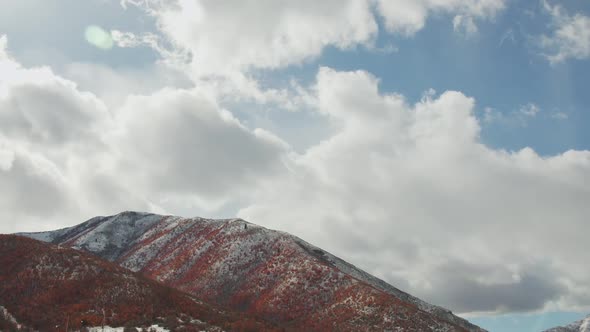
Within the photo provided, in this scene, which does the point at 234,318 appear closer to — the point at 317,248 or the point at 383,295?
the point at 383,295

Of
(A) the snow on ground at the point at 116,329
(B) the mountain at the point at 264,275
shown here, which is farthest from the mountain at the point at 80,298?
(B) the mountain at the point at 264,275

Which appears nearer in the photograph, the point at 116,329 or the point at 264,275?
the point at 116,329

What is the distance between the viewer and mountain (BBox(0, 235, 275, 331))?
40.3 meters

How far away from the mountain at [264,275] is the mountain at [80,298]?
1942 cm

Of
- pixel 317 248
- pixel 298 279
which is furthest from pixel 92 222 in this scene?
pixel 298 279

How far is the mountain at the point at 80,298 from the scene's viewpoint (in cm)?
A: 4034

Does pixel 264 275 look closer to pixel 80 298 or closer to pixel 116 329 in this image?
pixel 80 298

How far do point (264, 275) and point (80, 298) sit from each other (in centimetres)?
5000

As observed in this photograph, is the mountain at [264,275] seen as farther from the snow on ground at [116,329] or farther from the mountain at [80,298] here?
the snow on ground at [116,329]

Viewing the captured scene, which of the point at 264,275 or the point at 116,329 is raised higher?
the point at 264,275

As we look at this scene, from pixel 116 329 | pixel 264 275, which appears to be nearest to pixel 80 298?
pixel 116 329

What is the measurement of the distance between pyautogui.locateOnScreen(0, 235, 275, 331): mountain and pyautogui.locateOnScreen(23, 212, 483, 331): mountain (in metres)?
19.4

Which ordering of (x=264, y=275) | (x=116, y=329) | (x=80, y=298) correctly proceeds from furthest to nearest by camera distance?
(x=264, y=275), (x=80, y=298), (x=116, y=329)

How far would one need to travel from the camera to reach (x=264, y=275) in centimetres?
9281
